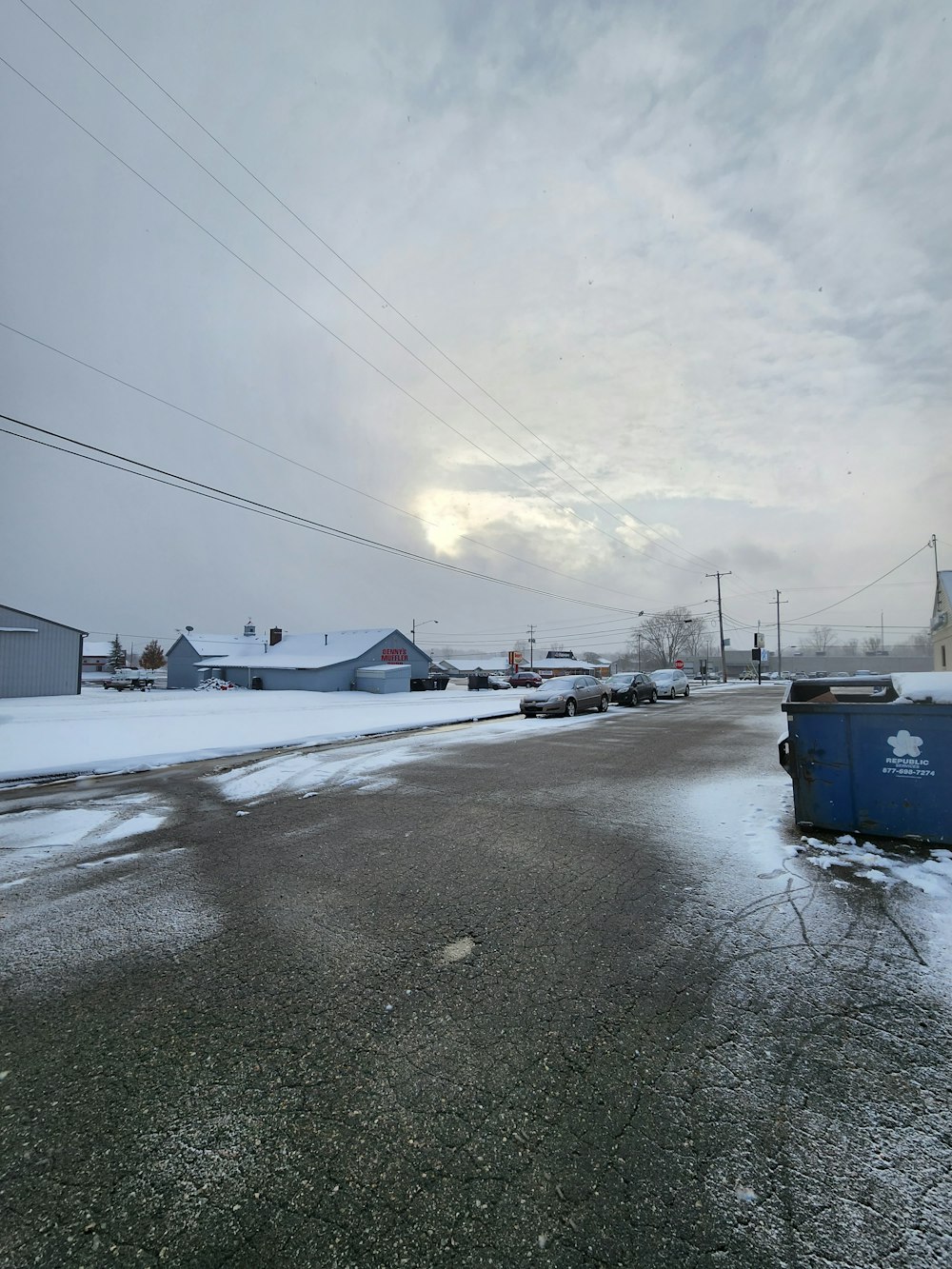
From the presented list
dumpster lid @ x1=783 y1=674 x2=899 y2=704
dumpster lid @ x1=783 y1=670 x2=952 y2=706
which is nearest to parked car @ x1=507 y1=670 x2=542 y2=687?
dumpster lid @ x1=783 y1=670 x2=952 y2=706

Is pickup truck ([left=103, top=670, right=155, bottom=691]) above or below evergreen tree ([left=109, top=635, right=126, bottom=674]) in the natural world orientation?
below

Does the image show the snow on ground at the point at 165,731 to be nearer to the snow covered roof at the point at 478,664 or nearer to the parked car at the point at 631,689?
the parked car at the point at 631,689

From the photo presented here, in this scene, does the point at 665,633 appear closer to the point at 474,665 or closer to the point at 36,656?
the point at 474,665

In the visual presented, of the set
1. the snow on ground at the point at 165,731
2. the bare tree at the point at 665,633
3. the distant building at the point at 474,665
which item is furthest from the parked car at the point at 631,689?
the bare tree at the point at 665,633

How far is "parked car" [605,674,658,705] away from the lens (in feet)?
88.6

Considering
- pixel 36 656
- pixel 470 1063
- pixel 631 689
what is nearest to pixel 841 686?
pixel 470 1063

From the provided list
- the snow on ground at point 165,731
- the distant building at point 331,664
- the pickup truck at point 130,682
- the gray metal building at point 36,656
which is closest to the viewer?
the snow on ground at point 165,731

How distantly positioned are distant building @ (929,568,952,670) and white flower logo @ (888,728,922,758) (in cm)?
2334

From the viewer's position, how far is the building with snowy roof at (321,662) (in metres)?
42.4

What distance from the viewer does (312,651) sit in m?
47.5

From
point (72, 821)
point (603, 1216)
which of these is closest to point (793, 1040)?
point (603, 1216)

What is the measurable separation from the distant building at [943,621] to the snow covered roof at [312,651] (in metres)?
34.2

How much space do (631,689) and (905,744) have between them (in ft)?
72.4

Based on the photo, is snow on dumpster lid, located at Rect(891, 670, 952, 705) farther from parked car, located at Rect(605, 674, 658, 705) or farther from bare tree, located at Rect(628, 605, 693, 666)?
bare tree, located at Rect(628, 605, 693, 666)
